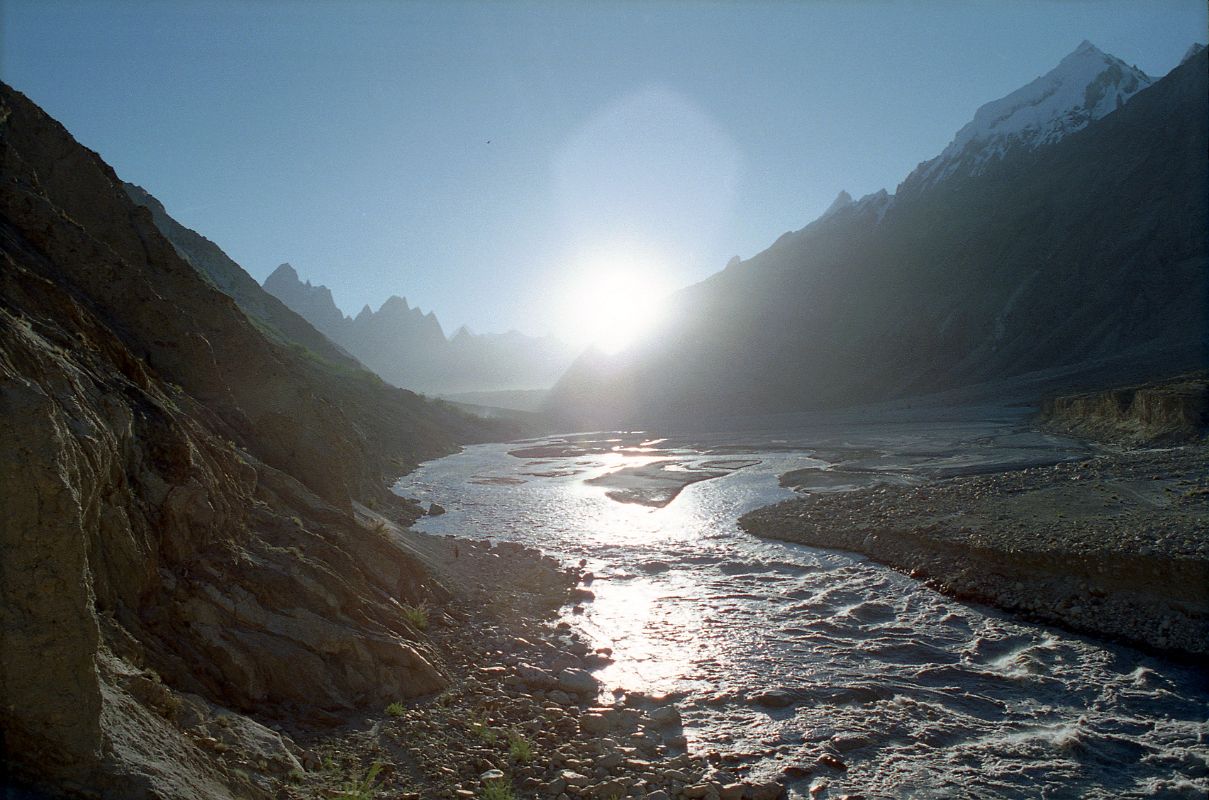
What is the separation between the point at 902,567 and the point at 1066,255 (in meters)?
113

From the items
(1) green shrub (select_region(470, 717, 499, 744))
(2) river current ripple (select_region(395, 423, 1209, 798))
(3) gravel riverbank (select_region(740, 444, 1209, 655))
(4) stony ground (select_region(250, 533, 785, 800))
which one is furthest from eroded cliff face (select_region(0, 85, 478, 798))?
(3) gravel riverbank (select_region(740, 444, 1209, 655))

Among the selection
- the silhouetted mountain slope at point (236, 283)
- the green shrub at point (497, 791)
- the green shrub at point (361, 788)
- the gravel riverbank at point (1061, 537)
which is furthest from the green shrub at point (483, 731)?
the silhouetted mountain slope at point (236, 283)

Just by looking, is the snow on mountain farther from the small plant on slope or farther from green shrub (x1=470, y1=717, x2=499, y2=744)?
green shrub (x1=470, y1=717, x2=499, y2=744)

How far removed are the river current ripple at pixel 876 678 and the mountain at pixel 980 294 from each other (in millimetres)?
66643

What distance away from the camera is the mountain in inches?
3585

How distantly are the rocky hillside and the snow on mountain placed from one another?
4709 inches

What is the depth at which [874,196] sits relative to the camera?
170 meters

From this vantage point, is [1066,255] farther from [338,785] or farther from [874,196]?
[338,785]

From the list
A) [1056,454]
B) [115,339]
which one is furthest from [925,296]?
[115,339]

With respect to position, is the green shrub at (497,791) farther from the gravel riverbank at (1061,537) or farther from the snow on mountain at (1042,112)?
the snow on mountain at (1042,112)

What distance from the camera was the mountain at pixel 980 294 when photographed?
91.1 m

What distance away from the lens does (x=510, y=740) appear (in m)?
8.77

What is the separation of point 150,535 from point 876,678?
11.8m

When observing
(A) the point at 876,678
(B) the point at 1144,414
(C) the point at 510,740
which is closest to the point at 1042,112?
(B) the point at 1144,414
